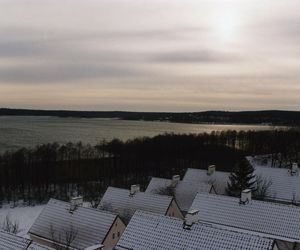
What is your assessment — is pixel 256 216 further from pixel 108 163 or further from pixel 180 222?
pixel 108 163

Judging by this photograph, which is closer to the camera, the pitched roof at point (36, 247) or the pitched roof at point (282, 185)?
the pitched roof at point (36, 247)

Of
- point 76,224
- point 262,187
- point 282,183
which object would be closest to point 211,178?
point 262,187

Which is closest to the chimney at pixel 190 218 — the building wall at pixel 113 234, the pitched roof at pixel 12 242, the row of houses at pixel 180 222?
the row of houses at pixel 180 222

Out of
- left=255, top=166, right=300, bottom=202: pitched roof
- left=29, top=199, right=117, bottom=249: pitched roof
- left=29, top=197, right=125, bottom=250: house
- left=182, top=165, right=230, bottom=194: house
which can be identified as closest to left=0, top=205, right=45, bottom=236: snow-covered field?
left=29, top=199, right=117, bottom=249: pitched roof

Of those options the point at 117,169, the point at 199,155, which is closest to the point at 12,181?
the point at 117,169

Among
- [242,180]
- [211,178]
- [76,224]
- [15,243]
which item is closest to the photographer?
[15,243]

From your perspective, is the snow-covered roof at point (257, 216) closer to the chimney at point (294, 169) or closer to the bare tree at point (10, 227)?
the chimney at point (294, 169)

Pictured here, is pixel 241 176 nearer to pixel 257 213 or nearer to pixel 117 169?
pixel 257 213
